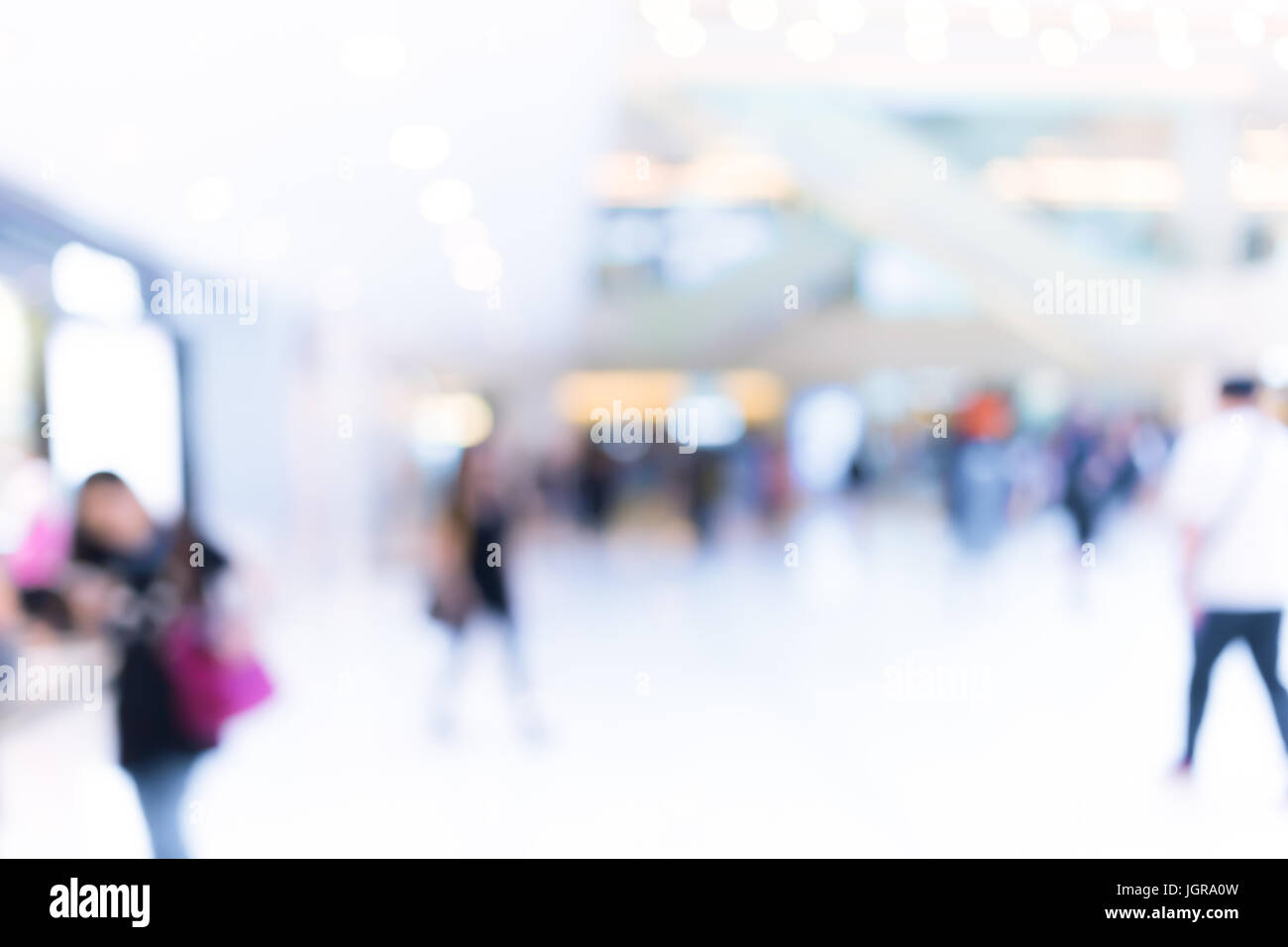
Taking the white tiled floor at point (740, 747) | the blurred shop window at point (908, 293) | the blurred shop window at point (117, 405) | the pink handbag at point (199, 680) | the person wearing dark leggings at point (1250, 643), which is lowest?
the white tiled floor at point (740, 747)

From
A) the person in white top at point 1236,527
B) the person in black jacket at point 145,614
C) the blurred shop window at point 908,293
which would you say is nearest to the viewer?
the person in black jacket at point 145,614

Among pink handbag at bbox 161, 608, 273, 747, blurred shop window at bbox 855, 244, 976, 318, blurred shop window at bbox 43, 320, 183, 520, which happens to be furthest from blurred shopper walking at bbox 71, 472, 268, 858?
blurred shop window at bbox 855, 244, 976, 318

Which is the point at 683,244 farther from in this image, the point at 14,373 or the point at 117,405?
the point at 14,373

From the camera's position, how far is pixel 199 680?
94.3 inches

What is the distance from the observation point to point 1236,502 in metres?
3.06

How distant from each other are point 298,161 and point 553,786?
3.49m

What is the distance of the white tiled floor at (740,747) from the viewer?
315cm

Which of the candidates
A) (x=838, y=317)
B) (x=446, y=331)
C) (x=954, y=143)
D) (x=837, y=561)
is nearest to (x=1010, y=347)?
(x=838, y=317)

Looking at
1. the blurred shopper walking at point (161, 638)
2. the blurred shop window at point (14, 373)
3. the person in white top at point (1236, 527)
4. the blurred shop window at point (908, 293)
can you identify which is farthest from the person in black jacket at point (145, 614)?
the blurred shop window at point (908, 293)

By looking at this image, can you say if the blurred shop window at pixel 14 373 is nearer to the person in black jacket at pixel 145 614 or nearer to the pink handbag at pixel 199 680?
the person in black jacket at pixel 145 614

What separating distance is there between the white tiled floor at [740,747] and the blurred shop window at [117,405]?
149 centimetres

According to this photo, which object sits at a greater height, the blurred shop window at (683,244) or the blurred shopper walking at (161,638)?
the blurred shop window at (683,244)
